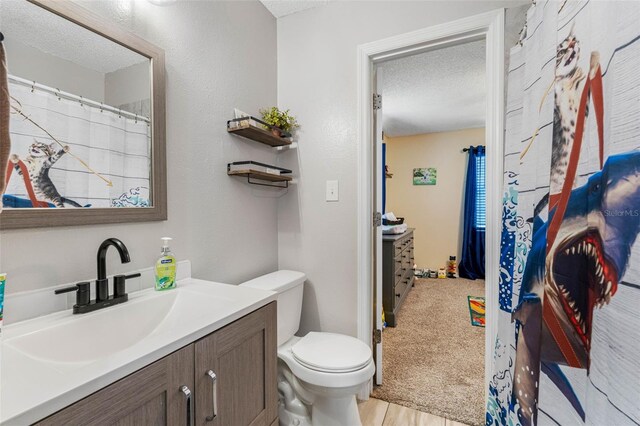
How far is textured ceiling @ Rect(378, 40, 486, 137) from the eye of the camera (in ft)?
7.95

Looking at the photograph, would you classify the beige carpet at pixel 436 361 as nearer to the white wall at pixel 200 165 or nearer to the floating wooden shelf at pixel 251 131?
the white wall at pixel 200 165

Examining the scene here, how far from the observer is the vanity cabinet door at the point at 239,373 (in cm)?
75

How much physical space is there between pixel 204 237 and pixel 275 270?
2.10 feet

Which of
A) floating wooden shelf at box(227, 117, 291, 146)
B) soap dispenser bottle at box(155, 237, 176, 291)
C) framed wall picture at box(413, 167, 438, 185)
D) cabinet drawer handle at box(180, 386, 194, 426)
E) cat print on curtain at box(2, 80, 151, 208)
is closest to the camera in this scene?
cabinet drawer handle at box(180, 386, 194, 426)

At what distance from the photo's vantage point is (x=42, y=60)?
87 centimetres

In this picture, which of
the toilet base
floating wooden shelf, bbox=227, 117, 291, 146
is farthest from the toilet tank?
floating wooden shelf, bbox=227, 117, 291, 146

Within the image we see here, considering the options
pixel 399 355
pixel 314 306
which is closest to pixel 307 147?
pixel 314 306

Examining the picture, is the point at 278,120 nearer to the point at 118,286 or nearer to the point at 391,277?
the point at 118,286

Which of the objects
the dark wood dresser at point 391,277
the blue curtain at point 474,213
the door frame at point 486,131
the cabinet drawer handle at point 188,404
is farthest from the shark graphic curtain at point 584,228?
the blue curtain at point 474,213

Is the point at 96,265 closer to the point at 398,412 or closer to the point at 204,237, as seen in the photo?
the point at 204,237

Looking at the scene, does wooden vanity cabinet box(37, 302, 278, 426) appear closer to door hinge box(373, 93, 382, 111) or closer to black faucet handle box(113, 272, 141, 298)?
black faucet handle box(113, 272, 141, 298)

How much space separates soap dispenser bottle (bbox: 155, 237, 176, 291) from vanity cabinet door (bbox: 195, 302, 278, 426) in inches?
16.3

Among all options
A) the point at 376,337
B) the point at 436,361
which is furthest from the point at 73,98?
the point at 436,361

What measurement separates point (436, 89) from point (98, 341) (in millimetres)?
3346
